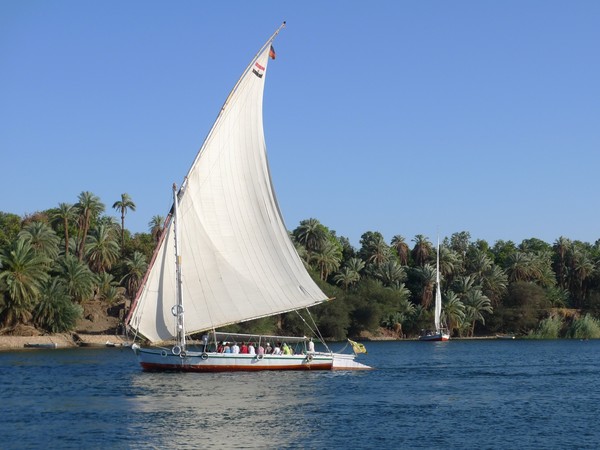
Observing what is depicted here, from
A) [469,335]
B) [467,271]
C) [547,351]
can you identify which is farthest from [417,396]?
[467,271]

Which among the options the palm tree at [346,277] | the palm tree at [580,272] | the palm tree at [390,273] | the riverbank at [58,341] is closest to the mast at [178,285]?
the riverbank at [58,341]

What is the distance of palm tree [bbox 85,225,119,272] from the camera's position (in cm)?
10206

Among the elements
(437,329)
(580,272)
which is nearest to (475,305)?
(437,329)

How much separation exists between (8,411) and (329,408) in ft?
41.0

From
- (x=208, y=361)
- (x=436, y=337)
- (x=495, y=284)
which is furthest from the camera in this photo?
(x=495, y=284)

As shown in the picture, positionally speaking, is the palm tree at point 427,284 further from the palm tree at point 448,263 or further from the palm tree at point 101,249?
the palm tree at point 101,249

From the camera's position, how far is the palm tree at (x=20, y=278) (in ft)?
260

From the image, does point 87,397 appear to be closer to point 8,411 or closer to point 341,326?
point 8,411

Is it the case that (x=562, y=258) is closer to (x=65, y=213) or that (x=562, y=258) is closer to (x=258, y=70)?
(x=65, y=213)

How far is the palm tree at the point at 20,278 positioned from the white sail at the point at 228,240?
36.1 metres

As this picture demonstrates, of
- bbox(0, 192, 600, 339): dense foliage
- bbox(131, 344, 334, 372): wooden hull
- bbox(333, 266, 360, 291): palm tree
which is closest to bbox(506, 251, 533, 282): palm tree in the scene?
bbox(0, 192, 600, 339): dense foliage

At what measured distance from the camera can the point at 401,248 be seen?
428 feet

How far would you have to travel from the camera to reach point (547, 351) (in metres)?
81.7

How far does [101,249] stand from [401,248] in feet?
152
